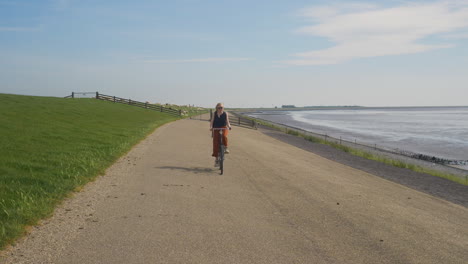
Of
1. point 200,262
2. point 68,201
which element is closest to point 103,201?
point 68,201

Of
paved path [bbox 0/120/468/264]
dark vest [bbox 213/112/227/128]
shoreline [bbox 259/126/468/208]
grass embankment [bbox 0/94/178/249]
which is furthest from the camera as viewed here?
dark vest [bbox 213/112/227/128]

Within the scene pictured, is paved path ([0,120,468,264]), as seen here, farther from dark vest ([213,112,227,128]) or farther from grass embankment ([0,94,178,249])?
dark vest ([213,112,227,128])

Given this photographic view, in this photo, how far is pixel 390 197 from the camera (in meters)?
9.79

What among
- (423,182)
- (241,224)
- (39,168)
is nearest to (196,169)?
(39,168)

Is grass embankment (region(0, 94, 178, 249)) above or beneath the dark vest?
beneath

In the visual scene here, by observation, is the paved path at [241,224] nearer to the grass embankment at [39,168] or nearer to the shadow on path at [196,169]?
the grass embankment at [39,168]

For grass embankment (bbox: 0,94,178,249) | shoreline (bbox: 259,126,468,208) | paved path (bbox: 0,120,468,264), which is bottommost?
shoreline (bbox: 259,126,468,208)

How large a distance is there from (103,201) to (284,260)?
4333mm

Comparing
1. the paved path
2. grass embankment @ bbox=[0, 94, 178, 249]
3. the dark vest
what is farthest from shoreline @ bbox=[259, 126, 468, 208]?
grass embankment @ bbox=[0, 94, 178, 249]

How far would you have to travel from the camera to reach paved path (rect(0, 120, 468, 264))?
5184 mm

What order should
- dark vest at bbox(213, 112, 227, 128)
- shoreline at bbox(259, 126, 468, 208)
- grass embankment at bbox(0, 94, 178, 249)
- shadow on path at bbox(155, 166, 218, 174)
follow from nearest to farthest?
grass embankment at bbox(0, 94, 178, 249) → shoreline at bbox(259, 126, 468, 208) → shadow on path at bbox(155, 166, 218, 174) → dark vest at bbox(213, 112, 227, 128)

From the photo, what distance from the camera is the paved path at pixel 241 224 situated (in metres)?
5.18

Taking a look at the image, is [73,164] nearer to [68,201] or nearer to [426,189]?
[68,201]

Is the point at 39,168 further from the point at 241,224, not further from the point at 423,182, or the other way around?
the point at 423,182
